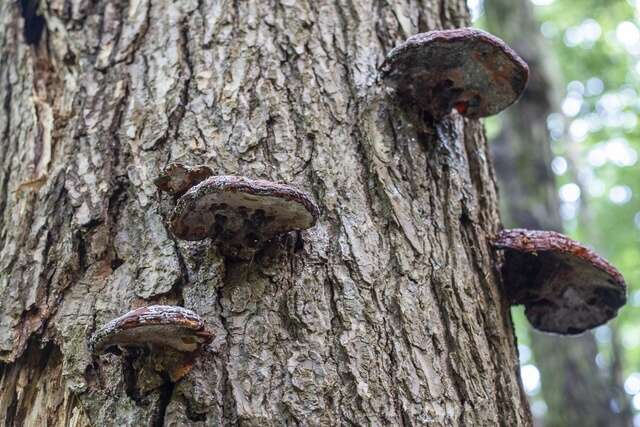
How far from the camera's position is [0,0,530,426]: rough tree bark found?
2436 millimetres

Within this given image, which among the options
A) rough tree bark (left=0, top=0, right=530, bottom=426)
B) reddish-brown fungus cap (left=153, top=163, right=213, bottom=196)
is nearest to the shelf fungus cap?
rough tree bark (left=0, top=0, right=530, bottom=426)

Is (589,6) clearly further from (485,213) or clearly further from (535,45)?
(485,213)

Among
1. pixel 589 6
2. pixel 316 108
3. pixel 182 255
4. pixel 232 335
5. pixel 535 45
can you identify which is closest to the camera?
pixel 232 335

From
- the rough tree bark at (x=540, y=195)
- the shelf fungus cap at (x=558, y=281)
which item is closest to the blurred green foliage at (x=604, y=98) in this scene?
the rough tree bark at (x=540, y=195)

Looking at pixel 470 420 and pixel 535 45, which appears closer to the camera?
pixel 470 420

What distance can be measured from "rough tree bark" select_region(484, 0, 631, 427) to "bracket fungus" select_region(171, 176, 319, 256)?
5.96 meters

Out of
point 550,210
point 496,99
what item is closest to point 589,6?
point 550,210

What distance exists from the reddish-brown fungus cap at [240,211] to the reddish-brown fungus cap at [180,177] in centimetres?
21

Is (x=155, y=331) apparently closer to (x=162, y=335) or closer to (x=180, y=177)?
(x=162, y=335)

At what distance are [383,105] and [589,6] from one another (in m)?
9.88

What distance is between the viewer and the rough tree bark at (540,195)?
7.62m

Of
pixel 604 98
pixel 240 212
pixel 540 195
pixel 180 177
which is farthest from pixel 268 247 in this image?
pixel 604 98

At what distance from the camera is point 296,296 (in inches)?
101

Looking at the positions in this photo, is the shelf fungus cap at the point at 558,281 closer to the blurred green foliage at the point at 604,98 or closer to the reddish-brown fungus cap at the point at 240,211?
the reddish-brown fungus cap at the point at 240,211
